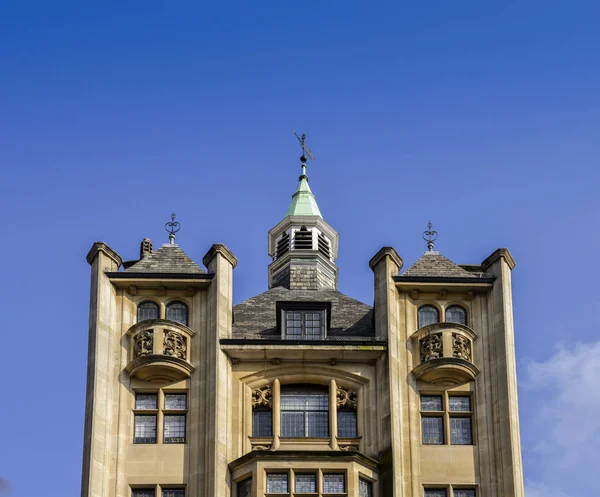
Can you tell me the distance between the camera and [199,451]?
57875 mm

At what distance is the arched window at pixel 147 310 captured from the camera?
6106cm

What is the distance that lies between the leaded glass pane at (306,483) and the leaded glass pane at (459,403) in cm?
513

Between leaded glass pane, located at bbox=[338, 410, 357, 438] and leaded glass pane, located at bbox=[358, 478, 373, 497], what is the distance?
2.01m

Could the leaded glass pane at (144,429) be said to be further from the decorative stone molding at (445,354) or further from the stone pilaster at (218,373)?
the decorative stone molding at (445,354)

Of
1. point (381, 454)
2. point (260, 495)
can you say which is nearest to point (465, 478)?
point (381, 454)

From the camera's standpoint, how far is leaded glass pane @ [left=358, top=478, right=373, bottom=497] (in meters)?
57.0

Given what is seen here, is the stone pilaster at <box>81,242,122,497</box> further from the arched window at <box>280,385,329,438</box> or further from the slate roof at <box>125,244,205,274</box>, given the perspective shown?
the arched window at <box>280,385,329,438</box>

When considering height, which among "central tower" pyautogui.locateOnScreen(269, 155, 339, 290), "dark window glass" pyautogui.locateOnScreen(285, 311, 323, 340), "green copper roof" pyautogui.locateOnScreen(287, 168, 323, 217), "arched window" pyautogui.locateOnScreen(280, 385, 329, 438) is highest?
"green copper roof" pyautogui.locateOnScreen(287, 168, 323, 217)

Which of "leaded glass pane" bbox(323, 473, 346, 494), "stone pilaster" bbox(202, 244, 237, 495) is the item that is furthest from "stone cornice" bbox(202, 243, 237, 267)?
"leaded glass pane" bbox(323, 473, 346, 494)

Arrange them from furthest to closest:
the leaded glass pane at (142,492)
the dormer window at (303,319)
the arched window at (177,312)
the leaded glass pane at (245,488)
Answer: the dormer window at (303,319)
the arched window at (177,312)
the leaded glass pane at (142,492)
the leaded glass pane at (245,488)

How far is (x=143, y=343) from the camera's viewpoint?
2352 inches

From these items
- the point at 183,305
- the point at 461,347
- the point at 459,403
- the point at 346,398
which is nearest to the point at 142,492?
the point at 183,305

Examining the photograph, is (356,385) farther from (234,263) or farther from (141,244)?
(141,244)

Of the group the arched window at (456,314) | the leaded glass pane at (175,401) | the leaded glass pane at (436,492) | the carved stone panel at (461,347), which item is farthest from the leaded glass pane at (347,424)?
the leaded glass pane at (175,401)
